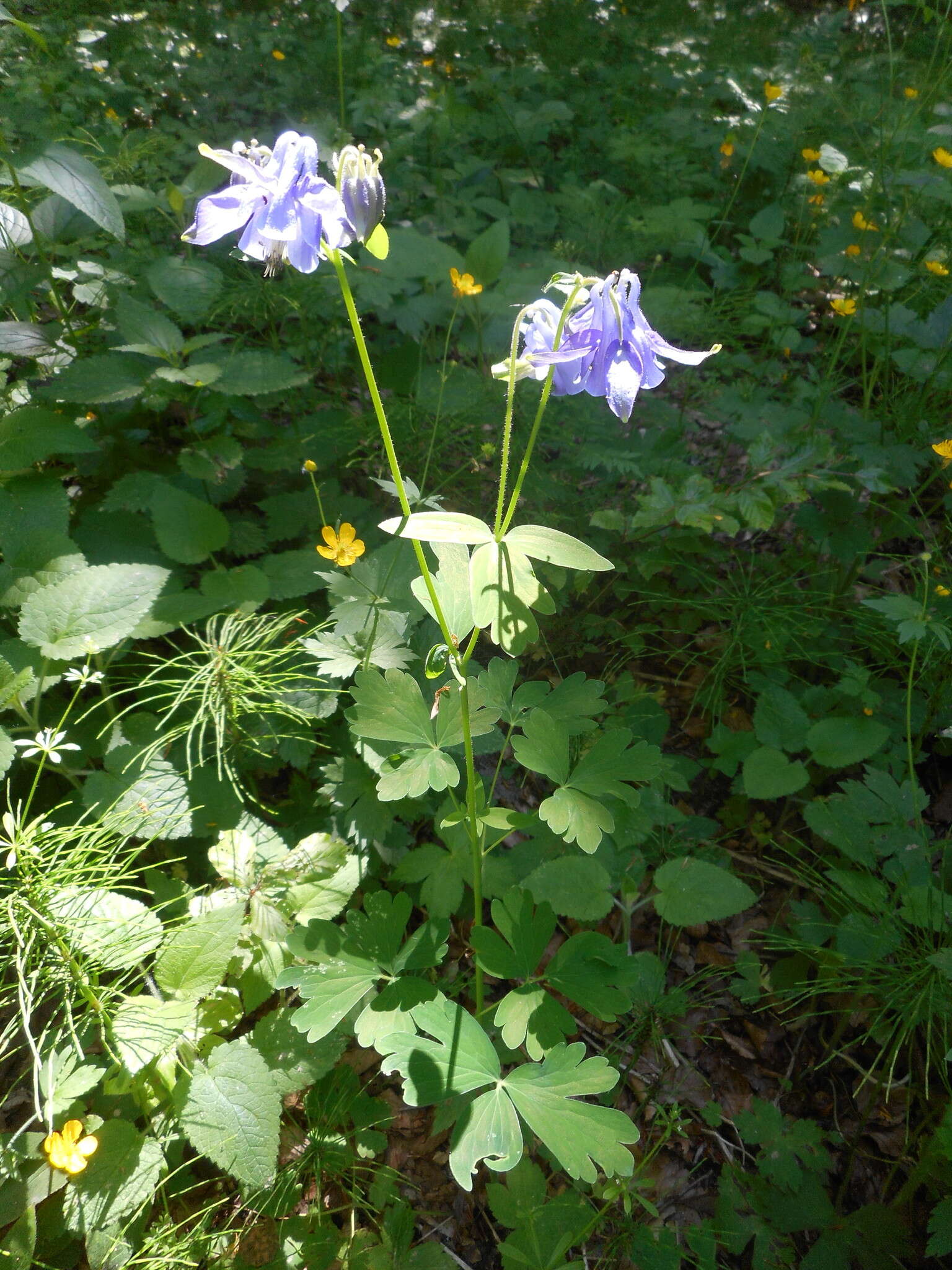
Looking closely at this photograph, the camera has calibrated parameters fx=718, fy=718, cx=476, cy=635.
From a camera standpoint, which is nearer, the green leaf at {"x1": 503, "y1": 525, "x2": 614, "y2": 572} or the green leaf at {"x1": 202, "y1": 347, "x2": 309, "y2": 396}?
the green leaf at {"x1": 503, "y1": 525, "x2": 614, "y2": 572}

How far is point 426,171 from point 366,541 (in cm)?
266

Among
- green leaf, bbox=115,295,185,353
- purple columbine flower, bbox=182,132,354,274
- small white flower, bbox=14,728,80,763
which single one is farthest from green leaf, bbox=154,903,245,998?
green leaf, bbox=115,295,185,353

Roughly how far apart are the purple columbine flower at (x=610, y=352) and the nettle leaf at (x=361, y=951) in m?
1.05

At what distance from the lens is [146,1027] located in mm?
1429

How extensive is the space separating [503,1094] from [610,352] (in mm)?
1288

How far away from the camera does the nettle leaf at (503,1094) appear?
1.20 m

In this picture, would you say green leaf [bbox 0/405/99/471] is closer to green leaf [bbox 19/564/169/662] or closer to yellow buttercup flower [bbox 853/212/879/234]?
green leaf [bbox 19/564/169/662]

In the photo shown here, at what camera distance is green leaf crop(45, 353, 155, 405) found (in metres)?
2.11

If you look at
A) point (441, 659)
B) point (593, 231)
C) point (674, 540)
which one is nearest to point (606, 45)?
point (593, 231)

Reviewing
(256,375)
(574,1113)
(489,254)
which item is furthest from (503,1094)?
(489,254)

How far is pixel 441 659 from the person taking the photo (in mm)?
1338

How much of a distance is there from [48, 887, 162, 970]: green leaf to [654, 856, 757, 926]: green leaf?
1221 mm

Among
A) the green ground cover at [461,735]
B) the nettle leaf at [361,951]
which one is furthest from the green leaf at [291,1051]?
the nettle leaf at [361,951]

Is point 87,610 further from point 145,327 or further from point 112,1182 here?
point 112,1182
